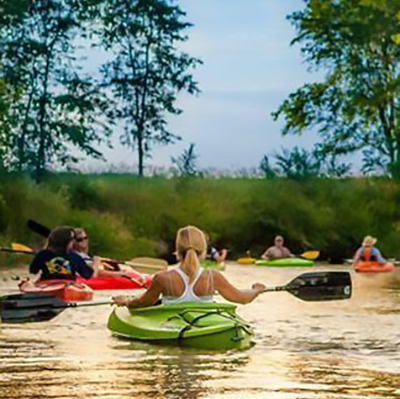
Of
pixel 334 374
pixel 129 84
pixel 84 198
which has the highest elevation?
pixel 129 84

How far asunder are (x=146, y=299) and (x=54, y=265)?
3492 millimetres

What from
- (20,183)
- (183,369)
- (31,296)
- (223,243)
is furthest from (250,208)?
(183,369)

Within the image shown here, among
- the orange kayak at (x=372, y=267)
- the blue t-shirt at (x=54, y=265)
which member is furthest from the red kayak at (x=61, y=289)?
the orange kayak at (x=372, y=267)

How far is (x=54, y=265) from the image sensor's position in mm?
15828

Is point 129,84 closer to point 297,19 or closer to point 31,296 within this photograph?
point 297,19

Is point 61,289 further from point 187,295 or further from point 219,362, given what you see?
point 219,362

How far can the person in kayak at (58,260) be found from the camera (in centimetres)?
1537

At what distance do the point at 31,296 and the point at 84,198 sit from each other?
20.4 meters

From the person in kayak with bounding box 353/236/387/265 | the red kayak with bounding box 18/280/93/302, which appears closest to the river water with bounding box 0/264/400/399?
the red kayak with bounding box 18/280/93/302

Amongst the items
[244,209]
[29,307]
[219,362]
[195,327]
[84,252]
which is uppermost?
[244,209]

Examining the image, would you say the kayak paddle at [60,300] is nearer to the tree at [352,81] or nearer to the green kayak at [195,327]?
the green kayak at [195,327]

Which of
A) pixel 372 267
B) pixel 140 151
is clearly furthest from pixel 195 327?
pixel 140 151

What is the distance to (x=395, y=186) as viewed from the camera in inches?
1384

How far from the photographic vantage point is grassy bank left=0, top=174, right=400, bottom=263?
31875 mm
